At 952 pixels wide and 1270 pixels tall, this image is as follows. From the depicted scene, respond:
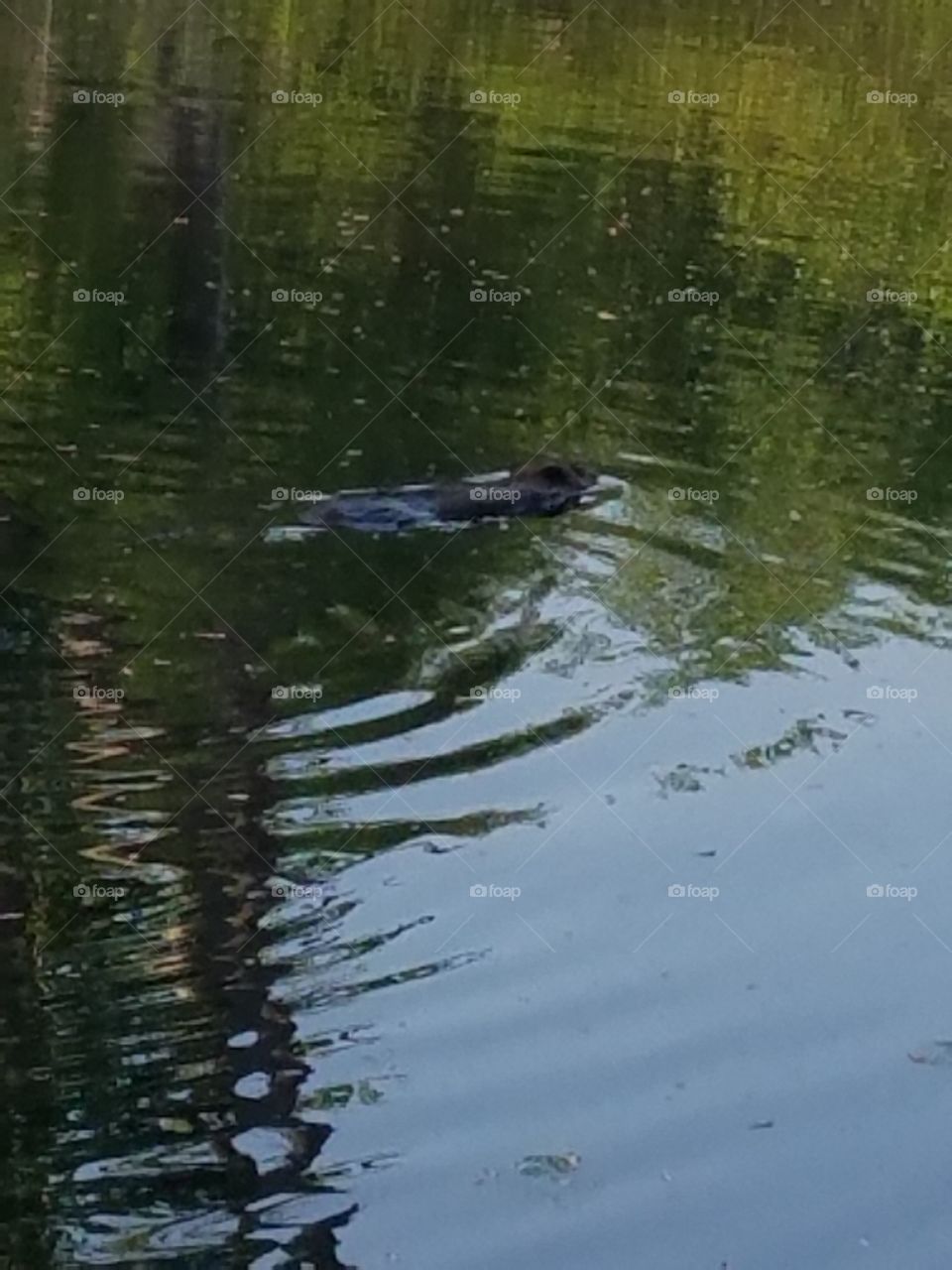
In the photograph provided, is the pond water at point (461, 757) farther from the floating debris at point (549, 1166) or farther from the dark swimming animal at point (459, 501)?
the dark swimming animal at point (459, 501)

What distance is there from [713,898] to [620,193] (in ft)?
52.0

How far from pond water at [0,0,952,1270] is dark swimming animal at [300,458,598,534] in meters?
0.19

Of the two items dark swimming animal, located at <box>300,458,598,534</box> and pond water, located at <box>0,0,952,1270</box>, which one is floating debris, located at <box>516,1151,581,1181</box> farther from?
dark swimming animal, located at <box>300,458,598,534</box>

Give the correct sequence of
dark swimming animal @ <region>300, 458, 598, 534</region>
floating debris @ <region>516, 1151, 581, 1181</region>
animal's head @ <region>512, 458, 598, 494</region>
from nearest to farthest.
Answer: floating debris @ <region>516, 1151, 581, 1181</region> → dark swimming animal @ <region>300, 458, 598, 534</region> → animal's head @ <region>512, 458, 598, 494</region>

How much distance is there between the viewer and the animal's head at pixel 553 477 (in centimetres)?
1173

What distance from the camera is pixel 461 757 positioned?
27.8ft

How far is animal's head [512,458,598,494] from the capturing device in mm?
11734

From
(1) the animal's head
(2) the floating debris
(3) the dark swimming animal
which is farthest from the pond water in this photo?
(1) the animal's head

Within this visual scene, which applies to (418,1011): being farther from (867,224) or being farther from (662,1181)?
(867,224)

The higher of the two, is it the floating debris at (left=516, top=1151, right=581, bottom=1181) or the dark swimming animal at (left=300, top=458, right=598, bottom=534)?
the dark swimming animal at (left=300, top=458, right=598, bottom=534)

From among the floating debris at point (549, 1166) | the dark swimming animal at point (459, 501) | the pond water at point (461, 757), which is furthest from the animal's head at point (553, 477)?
the floating debris at point (549, 1166)

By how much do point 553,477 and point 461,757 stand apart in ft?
11.9

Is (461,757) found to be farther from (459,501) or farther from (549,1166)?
(459,501)

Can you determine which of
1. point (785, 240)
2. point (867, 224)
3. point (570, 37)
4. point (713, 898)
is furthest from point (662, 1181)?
point (570, 37)
